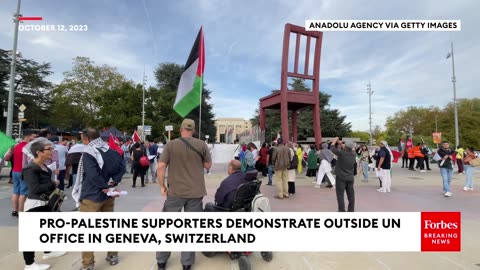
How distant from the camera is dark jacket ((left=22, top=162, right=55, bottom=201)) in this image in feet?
10.2

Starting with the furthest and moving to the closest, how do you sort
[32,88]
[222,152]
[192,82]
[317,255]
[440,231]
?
[32,88], [222,152], [192,82], [317,255], [440,231]

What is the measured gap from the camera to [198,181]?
129 inches

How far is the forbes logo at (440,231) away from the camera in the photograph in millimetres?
3432

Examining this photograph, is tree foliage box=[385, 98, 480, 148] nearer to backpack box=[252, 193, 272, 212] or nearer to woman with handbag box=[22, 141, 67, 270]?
backpack box=[252, 193, 272, 212]

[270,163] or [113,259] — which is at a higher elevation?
[270,163]

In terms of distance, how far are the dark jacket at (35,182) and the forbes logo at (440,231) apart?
4.48m

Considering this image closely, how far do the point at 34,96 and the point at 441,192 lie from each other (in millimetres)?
45699

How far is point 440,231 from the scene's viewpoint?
354cm

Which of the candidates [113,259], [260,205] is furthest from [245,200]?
[113,259]

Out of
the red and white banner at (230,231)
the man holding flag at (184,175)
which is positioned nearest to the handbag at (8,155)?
the red and white banner at (230,231)

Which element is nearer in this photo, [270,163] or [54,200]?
[54,200]

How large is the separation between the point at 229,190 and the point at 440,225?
2739 millimetres

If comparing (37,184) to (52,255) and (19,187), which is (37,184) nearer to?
(52,255)

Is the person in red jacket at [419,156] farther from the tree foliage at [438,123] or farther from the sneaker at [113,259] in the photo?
the tree foliage at [438,123]
